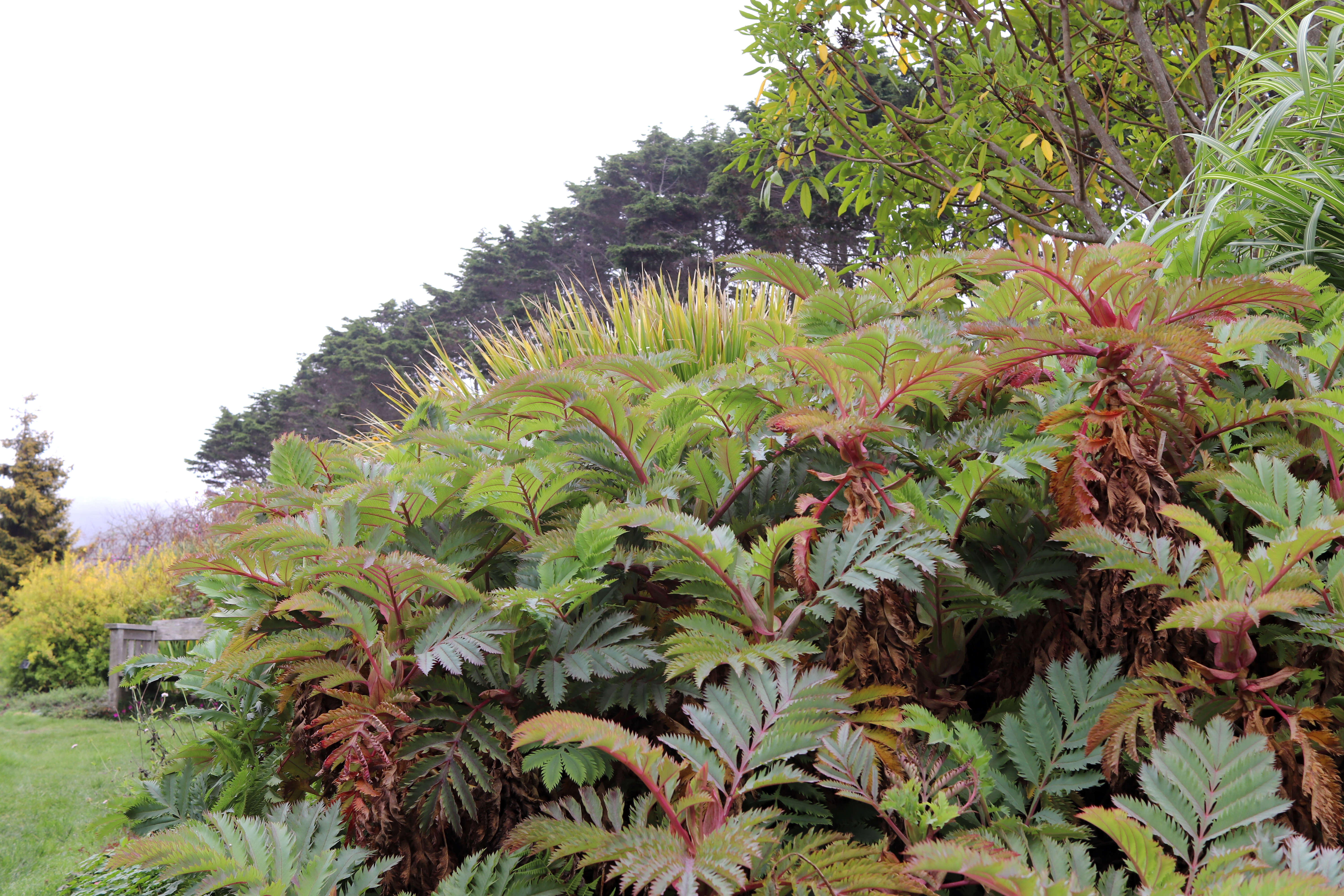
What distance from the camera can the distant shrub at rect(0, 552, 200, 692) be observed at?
10086 mm

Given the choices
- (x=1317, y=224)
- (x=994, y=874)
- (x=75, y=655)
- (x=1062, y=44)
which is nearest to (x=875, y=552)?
(x=994, y=874)

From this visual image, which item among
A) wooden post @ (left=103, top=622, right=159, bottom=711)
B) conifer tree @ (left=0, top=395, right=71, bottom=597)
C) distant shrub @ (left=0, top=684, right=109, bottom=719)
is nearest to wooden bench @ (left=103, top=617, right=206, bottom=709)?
wooden post @ (left=103, top=622, right=159, bottom=711)

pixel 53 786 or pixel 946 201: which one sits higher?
pixel 946 201

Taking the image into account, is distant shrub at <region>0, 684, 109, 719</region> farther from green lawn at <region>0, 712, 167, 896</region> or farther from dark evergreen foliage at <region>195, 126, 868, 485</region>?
dark evergreen foliage at <region>195, 126, 868, 485</region>

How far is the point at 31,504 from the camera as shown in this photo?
1538 cm

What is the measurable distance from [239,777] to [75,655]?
475 inches

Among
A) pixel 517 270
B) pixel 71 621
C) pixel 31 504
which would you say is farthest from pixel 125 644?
pixel 517 270

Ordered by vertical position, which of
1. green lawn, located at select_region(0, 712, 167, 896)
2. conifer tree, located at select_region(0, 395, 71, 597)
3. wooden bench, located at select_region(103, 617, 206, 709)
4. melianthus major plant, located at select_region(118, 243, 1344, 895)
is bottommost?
green lawn, located at select_region(0, 712, 167, 896)

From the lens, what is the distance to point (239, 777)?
1116 millimetres

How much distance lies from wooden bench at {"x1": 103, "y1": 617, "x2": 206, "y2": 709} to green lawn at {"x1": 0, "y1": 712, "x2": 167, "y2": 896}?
0.35 meters

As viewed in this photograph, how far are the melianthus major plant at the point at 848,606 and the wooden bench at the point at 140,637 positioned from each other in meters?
9.17

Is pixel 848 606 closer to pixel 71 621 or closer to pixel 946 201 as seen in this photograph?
pixel 946 201

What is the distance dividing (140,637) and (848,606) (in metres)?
10.5

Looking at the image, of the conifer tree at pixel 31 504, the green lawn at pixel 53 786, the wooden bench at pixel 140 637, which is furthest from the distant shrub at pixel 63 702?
the conifer tree at pixel 31 504
